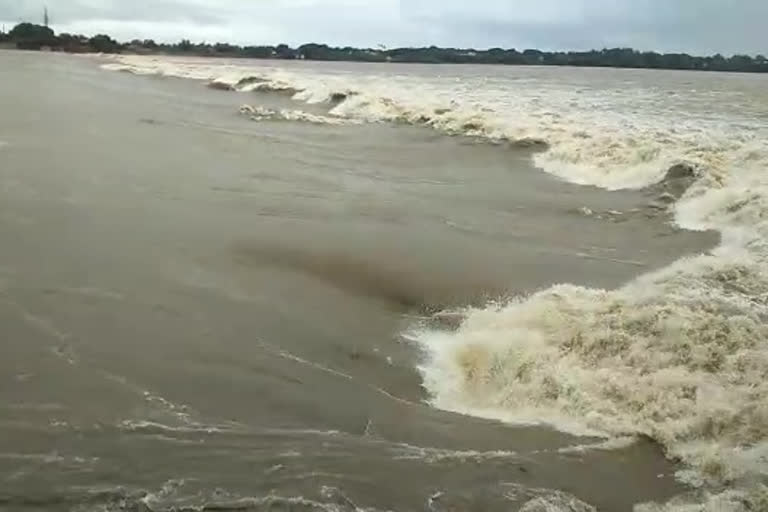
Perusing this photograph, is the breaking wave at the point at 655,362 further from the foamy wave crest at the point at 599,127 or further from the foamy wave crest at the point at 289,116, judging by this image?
the foamy wave crest at the point at 289,116

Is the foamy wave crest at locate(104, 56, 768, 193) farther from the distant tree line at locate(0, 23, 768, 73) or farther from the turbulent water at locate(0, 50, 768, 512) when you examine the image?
the distant tree line at locate(0, 23, 768, 73)

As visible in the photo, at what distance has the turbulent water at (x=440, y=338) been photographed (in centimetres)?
509

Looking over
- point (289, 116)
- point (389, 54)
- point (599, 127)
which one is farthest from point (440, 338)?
point (389, 54)

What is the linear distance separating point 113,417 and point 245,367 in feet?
4.25

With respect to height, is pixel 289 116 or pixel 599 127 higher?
pixel 599 127

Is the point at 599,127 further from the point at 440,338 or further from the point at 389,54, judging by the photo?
the point at 389,54

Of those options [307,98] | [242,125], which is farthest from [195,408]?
[307,98]

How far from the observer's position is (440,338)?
7723 mm

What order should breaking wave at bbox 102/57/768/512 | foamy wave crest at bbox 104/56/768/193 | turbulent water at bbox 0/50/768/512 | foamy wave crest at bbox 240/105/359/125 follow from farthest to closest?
foamy wave crest at bbox 240/105/359/125, foamy wave crest at bbox 104/56/768/193, breaking wave at bbox 102/57/768/512, turbulent water at bbox 0/50/768/512

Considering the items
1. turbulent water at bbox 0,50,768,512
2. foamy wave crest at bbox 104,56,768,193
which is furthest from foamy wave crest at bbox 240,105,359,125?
turbulent water at bbox 0,50,768,512

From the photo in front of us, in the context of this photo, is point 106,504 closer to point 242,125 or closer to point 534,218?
point 534,218

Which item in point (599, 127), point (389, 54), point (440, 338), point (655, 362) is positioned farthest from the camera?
point (389, 54)

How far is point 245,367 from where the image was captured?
21.8ft

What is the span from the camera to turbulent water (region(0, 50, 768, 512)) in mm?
5090
